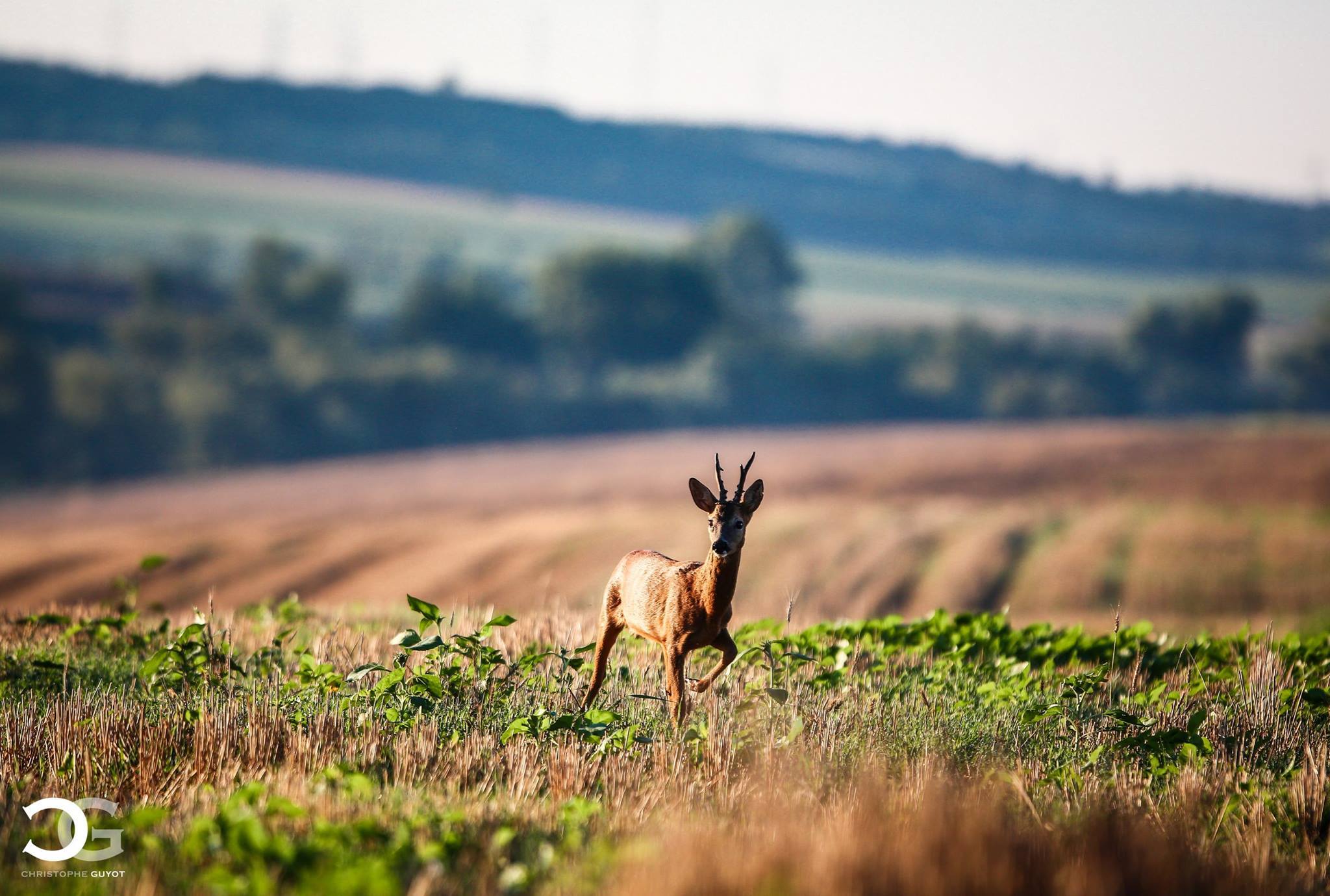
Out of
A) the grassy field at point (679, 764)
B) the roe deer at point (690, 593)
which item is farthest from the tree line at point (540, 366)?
the roe deer at point (690, 593)

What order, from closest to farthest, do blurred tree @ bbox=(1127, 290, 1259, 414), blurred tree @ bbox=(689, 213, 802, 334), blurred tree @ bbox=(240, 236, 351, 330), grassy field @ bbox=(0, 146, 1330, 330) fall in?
blurred tree @ bbox=(240, 236, 351, 330), blurred tree @ bbox=(1127, 290, 1259, 414), grassy field @ bbox=(0, 146, 1330, 330), blurred tree @ bbox=(689, 213, 802, 334)

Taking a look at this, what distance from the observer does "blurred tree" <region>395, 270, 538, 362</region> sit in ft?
352

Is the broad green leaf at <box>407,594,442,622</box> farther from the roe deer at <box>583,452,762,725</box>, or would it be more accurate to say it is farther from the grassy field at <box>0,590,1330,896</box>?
the roe deer at <box>583,452,762,725</box>

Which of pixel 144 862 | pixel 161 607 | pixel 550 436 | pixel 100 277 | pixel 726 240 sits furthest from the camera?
pixel 726 240

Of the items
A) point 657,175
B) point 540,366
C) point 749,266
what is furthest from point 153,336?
point 657,175

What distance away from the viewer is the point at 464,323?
108 m

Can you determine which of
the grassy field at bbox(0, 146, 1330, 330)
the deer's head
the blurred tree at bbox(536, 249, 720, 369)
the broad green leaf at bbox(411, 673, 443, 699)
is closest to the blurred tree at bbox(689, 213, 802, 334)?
the grassy field at bbox(0, 146, 1330, 330)

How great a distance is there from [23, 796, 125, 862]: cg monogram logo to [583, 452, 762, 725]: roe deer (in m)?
3.22

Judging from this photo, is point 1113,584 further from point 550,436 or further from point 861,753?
point 550,436

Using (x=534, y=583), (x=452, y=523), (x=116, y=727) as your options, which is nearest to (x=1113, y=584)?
(x=534, y=583)

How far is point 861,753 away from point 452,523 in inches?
1674

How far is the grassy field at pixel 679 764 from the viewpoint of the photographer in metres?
5.84

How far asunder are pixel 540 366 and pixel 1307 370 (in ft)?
223

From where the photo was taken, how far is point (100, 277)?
116m
